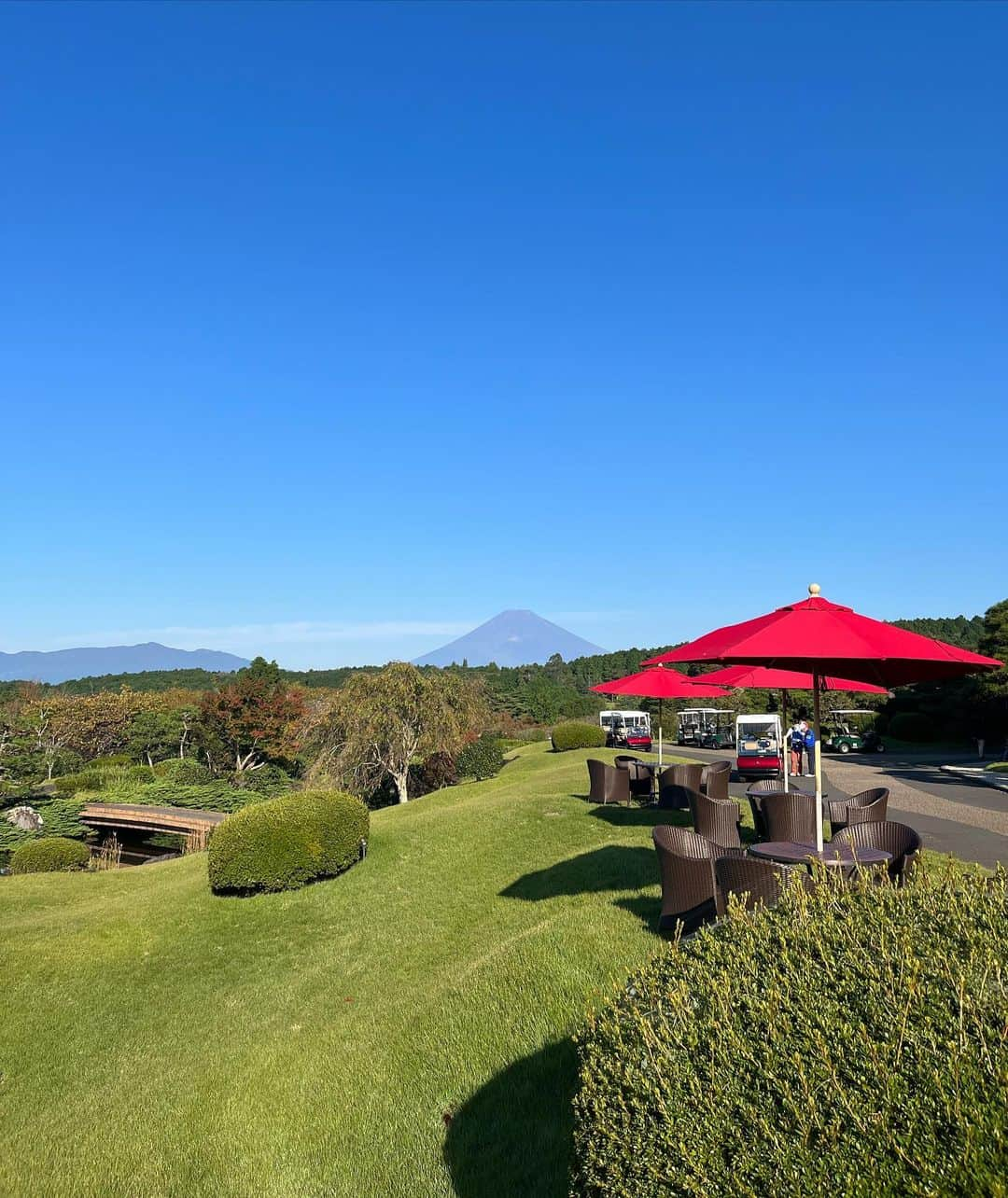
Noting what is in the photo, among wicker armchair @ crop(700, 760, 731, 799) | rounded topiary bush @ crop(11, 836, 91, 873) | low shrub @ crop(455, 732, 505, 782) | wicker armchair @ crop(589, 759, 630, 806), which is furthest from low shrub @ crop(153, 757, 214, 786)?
wicker armchair @ crop(700, 760, 731, 799)

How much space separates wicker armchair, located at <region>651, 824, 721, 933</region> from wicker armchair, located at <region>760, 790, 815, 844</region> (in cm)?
260

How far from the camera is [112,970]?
9.47 m

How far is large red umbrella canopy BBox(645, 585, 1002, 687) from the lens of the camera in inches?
218

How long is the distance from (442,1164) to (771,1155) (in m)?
2.58

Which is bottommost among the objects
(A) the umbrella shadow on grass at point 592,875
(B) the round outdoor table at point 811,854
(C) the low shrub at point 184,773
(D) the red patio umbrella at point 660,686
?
(C) the low shrub at point 184,773

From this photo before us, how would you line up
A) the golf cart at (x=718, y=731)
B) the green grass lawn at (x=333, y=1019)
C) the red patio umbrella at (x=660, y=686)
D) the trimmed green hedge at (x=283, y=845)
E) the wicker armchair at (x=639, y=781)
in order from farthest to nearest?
the golf cart at (x=718, y=731) → the wicker armchair at (x=639, y=781) → the red patio umbrella at (x=660, y=686) → the trimmed green hedge at (x=283, y=845) → the green grass lawn at (x=333, y=1019)

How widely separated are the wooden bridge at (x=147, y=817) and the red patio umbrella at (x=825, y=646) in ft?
61.9

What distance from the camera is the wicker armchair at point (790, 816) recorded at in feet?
28.9

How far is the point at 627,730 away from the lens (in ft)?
124

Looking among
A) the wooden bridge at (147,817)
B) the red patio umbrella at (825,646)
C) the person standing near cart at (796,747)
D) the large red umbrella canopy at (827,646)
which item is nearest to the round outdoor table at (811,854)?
the red patio umbrella at (825,646)

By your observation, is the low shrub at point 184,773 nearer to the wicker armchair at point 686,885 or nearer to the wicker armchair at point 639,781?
the wicker armchair at point 639,781

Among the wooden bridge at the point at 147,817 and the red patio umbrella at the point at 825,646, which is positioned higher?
the red patio umbrella at the point at 825,646

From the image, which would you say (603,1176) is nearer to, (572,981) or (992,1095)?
(992,1095)

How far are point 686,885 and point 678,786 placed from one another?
674 cm
